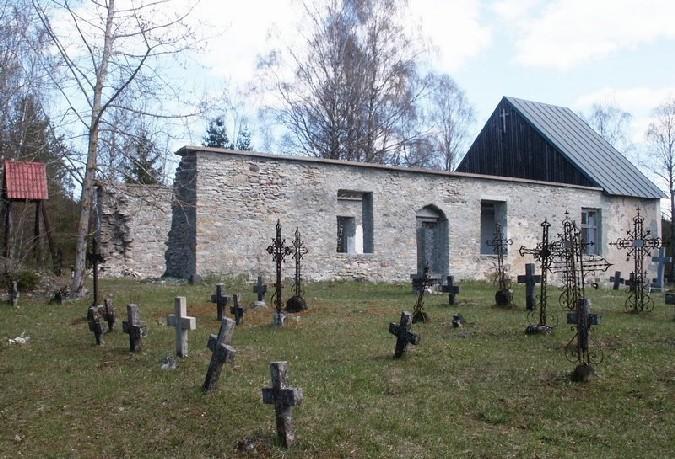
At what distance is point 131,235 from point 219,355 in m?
16.0

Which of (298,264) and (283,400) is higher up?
(298,264)

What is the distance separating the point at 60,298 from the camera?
13.8 m

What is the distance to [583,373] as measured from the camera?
713cm

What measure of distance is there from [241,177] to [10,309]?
23.2 feet

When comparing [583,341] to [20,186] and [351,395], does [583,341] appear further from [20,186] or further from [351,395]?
[20,186]

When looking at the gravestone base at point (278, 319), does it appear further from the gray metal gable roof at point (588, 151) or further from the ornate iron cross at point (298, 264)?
the gray metal gable roof at point (588, 151)

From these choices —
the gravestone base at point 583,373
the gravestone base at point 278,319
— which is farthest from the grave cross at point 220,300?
the gravestone base at point 583,373

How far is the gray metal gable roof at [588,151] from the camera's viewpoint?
2673 centimetres

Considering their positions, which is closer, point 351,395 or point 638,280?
point 351,395

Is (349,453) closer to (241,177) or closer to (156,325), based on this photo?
(156,325)

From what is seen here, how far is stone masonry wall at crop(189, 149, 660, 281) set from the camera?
18.0 metres

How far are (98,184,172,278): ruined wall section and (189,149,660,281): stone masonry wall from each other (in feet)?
10.8

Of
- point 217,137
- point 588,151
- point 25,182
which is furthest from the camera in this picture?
point 217,137

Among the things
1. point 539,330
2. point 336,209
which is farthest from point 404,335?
point 336,209
